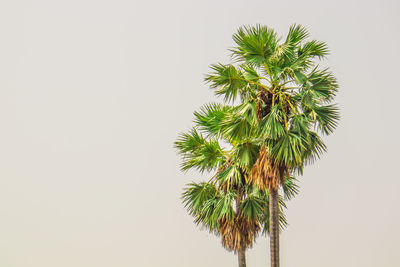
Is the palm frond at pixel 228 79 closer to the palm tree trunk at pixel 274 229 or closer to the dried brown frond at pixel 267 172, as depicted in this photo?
the dried brown frond at pixel 267 172

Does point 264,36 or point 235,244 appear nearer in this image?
point 264,36

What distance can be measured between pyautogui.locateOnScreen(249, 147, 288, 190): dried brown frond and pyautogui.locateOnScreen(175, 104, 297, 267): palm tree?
36 cm

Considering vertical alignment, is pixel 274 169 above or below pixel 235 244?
above

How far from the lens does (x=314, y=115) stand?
26.6 ft

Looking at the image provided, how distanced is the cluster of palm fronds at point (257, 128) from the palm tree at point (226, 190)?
0.02 metres

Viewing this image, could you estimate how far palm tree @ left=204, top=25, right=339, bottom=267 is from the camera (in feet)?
26.8

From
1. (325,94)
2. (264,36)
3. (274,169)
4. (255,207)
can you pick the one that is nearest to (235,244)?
(255,207)

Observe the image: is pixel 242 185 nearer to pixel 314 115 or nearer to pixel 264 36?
pixel 314 115

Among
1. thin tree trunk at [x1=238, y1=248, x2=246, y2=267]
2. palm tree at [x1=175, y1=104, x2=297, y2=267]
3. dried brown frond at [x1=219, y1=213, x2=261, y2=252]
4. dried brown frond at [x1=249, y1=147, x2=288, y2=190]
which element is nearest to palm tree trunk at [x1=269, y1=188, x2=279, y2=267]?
dried brown frond at [x1=249, y1=147, x2=288, y2=190]

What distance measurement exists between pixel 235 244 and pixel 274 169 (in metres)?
1.95

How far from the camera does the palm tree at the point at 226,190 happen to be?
9062mm

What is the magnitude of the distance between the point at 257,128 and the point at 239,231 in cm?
213

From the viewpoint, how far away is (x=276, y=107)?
8.38m

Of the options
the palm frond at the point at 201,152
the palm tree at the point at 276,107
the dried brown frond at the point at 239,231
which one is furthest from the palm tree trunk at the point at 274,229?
the palm frond at the point at 201,152
